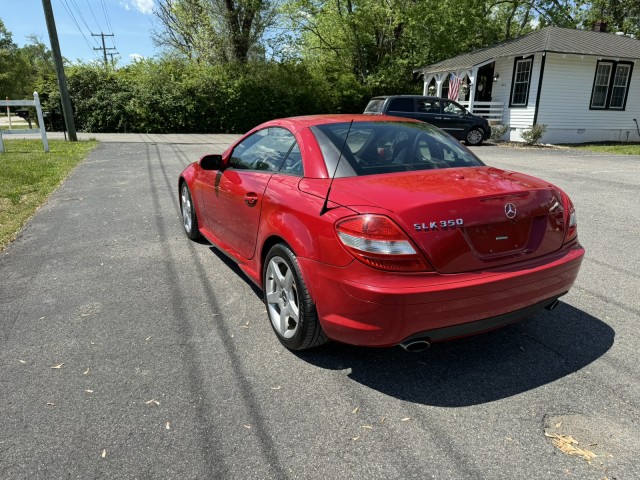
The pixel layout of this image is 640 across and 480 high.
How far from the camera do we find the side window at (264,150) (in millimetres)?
3609

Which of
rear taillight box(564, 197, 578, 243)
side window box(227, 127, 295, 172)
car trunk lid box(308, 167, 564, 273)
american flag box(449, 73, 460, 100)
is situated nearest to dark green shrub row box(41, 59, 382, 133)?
american flag box(449, 73, 460, 100)

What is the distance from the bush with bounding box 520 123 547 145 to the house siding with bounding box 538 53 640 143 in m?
0.99

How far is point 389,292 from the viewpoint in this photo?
7.91ft

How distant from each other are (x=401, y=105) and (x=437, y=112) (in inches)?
65.2

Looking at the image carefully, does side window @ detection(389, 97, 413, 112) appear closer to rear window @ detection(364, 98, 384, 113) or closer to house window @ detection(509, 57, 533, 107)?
rear window @ detection(364, 98, 384, 113)

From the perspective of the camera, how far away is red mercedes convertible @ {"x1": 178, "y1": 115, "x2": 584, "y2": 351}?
2480 millimetres

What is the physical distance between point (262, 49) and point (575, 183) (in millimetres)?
20586

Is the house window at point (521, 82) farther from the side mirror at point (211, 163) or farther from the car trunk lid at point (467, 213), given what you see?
the car trunk lid at point (467, 213)

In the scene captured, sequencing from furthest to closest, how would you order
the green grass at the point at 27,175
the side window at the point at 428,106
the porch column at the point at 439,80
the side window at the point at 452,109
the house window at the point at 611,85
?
the porch column at the point at 439,80
the house window at the point at 611,85
the side window at the point at 452,109
the side window at the point at 428,106
the green grass at the point at 27,175

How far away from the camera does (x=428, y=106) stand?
54.7ft

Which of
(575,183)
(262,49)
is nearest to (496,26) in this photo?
(262,49)

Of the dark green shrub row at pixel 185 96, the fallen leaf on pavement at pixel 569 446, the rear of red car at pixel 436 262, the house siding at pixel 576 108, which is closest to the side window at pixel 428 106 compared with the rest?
the house siding at pixel 576 108

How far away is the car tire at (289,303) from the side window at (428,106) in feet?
47.7

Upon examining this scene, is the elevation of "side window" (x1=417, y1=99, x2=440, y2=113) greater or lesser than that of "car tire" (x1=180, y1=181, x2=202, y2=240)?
greater
